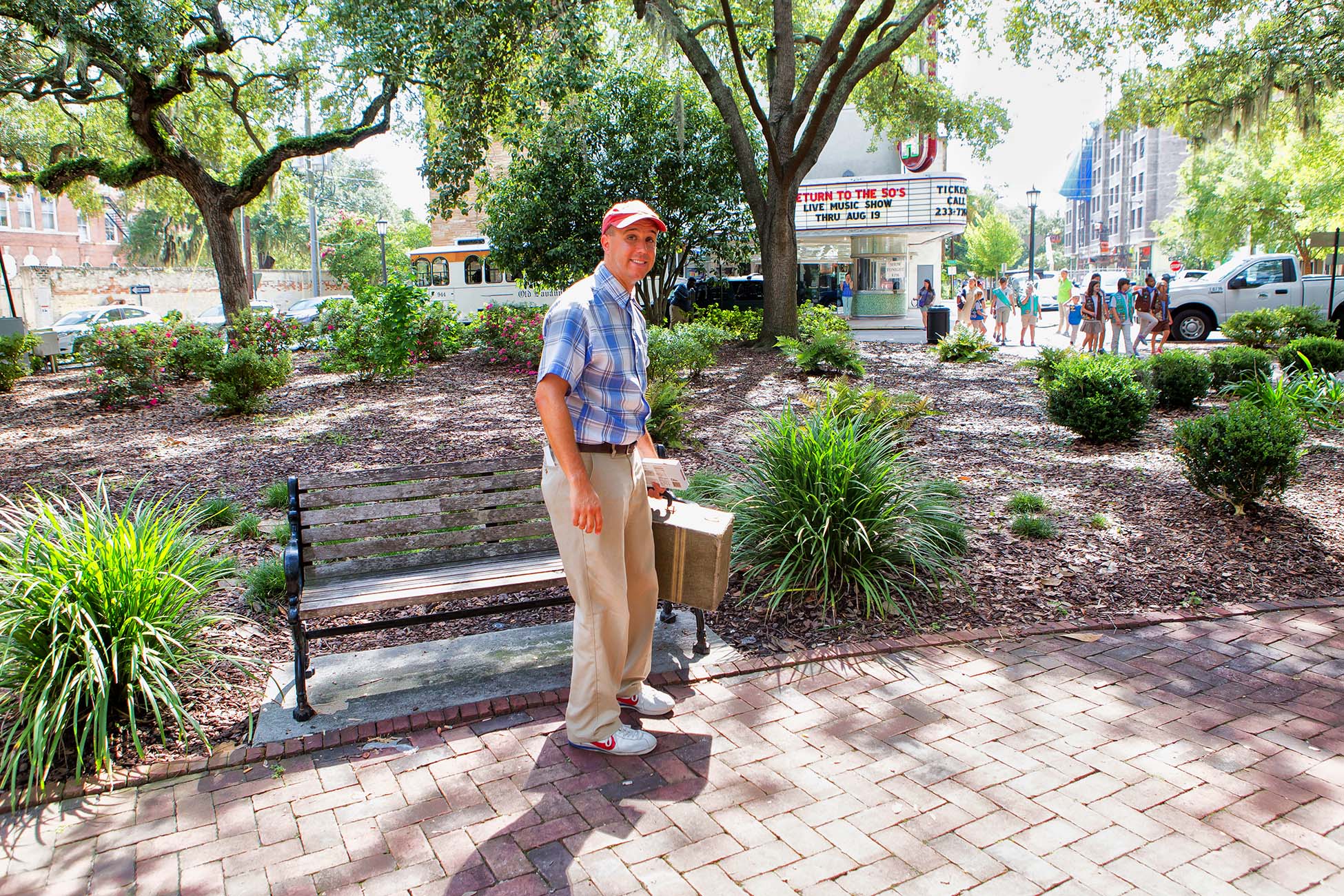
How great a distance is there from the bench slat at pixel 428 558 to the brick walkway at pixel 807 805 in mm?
853

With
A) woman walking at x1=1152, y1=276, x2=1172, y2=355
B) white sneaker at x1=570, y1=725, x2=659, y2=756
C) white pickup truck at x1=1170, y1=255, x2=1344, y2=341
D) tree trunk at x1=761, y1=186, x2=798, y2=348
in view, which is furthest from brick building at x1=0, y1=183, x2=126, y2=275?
white sneaker at x1=570, y1=725, x2=659, y2=756

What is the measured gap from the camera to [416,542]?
4.20 meters

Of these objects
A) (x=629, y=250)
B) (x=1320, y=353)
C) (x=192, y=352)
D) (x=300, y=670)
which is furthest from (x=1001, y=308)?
(x=300, y=670)

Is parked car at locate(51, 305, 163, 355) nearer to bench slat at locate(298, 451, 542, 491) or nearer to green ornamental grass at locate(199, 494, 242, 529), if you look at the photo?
green ornamental grass at locate(199, 494, 242, 529)

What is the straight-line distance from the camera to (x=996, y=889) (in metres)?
2.62

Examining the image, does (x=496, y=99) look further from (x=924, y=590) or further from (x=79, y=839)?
(x=79, y=839)

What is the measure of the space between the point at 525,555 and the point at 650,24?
12.0 meters

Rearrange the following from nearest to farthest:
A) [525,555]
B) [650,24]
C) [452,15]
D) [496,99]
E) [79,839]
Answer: [79,839], [525,555], [452,15], [496,99], [650,24]

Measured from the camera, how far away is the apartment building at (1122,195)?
Answer: 82375 mm

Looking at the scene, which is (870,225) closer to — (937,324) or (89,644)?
(937,324)

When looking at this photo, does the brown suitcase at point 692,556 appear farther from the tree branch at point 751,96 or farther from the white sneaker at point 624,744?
the tree branch at point 751,96

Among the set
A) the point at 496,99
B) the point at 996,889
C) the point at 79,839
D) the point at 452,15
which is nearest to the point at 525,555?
the point at 79,839

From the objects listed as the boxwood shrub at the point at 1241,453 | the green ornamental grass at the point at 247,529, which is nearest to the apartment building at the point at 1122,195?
the boxwood shrub at the point at 1241,453

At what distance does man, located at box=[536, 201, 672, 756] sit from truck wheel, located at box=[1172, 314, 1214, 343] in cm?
1947
